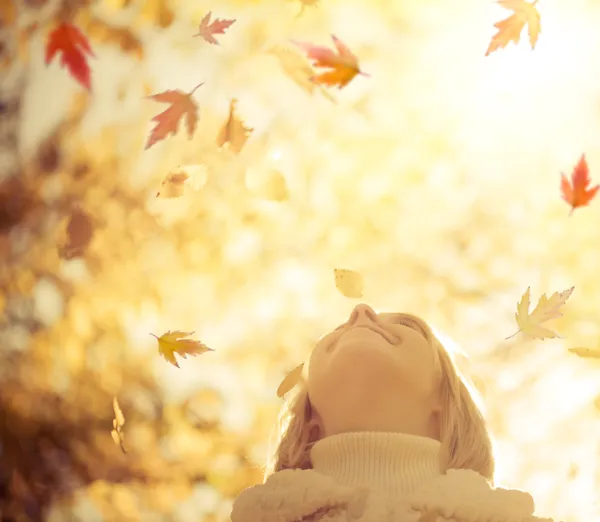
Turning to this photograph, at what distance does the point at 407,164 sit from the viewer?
1868 millimetres

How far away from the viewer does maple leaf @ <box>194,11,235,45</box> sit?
1.85m

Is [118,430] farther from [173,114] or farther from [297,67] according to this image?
[297,67]

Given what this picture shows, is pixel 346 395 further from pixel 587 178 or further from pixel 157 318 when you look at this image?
pixel 587 178

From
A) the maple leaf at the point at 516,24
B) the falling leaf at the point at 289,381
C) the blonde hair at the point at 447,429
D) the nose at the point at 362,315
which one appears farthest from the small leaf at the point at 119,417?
the maple leaf at the point at 516,24

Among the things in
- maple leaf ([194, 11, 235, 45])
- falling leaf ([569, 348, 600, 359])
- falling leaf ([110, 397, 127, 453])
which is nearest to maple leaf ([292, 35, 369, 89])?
maple leaf ([194, 11, 235, 45])

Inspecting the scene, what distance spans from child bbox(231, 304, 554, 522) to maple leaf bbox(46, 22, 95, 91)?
986 mm

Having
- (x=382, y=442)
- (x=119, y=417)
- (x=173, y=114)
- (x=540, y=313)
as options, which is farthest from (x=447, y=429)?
(x=173, y=114)

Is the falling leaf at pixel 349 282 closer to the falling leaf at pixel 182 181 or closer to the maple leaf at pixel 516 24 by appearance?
the falling leaf at pixel 182 181

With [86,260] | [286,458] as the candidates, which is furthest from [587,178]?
[86,260]

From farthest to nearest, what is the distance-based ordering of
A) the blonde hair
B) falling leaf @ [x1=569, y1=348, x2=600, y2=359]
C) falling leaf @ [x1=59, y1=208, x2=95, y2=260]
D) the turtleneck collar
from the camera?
falling leaf @ [x1=59, y1=208, x2=95, y2=260], falling leaf @ [x1=569, y1=348, x2=600, y2=359], the blonde hair, the turtleneck collar

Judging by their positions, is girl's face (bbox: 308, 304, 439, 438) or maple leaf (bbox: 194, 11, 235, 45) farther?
maple leaf (bbox: 194, 11, 235, 45)

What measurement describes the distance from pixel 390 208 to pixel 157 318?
650 millimetres

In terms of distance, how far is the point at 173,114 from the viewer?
188 cm

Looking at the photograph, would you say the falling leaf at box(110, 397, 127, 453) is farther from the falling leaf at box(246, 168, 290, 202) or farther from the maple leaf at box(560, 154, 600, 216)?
the maple leaf at box(560, 154, 600, 216)
